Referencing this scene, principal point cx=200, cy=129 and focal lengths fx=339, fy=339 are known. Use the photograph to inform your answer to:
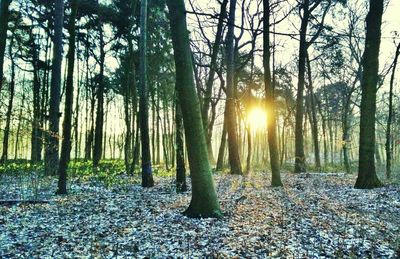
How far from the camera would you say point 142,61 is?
13.4 m

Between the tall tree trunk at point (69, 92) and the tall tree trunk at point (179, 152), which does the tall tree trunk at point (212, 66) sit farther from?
the tall tree trunk at point (69, 92)

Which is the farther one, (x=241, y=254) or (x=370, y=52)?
(x=370, y=52)

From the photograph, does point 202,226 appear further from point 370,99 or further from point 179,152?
point 370,99

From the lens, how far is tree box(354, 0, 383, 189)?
1309 centimetres

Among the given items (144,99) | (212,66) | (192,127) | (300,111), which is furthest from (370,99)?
(144,99)

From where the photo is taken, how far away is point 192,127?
8445mm

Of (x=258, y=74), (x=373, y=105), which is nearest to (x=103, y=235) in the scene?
(x=373, y=105)

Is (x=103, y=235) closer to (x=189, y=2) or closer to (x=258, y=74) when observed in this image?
(x=189, y=2)

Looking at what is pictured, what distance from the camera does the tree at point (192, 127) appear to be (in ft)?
27.6

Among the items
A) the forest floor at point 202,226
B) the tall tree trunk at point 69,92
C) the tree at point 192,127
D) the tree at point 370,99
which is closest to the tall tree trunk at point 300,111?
the tree at point 370,99

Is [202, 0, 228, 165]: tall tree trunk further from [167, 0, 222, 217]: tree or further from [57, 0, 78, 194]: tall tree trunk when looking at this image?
[57, 0, 78, 194]: tall tree trunk

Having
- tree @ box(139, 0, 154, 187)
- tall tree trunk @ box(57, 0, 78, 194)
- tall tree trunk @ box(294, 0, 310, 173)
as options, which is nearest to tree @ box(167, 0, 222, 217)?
tall tree trunk @ box(57, 0, 78, 194)

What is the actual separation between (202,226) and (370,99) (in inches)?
367

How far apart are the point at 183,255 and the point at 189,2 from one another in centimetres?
1850
